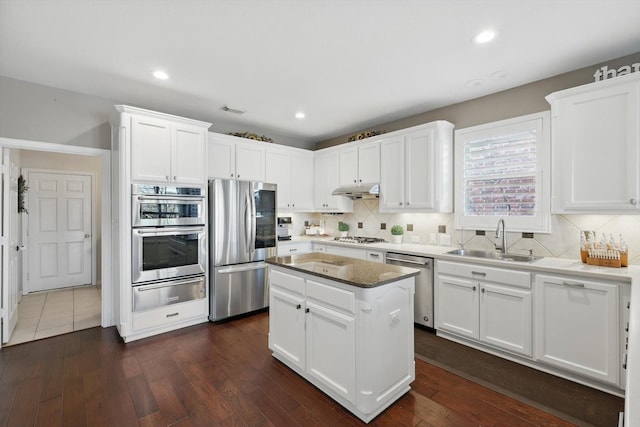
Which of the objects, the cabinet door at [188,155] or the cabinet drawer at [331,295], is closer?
the cabinet drawer at [331,295]

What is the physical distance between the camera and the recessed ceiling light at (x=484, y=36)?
86.6 inches

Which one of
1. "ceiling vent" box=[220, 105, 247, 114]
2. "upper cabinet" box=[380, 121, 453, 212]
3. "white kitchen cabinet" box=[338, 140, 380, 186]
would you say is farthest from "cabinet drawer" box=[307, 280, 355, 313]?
"ceiling vent" box=[220, 105, 247, 114]

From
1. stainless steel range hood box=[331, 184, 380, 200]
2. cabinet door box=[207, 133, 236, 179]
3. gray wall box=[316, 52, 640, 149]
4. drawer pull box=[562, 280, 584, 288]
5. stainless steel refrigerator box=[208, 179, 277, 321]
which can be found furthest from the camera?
stainless steel range hood box=[331, 184, 380, 200]

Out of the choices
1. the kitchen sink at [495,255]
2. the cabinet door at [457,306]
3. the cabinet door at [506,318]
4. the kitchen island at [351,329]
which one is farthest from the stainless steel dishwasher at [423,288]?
the kitchen island at [351,329]

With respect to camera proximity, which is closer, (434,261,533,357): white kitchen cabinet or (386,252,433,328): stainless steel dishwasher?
(434,261,533,357): white kitchen cabinet

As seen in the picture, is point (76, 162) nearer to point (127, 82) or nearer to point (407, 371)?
point (127, 82)

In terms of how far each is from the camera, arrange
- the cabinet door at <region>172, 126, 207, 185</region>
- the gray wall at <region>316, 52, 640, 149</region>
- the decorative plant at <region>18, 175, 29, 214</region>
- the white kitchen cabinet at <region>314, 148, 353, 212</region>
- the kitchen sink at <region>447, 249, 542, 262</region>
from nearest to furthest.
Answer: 1. the gray wall at <region>316, 52, 640, 149</region>
2. the kitchen sink at <region>447, 249, 542, 262</region>
3. the cabinet door at <region>172, 126, 207, 185</region>
4. the decorative plant at <region>18, 175, 29, 214</region>
5. the white kitchen cabinet at <region>314, 148, 353, 212</region>

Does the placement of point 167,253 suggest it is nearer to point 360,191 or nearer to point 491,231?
point 360,191

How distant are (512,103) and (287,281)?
9.76 ft

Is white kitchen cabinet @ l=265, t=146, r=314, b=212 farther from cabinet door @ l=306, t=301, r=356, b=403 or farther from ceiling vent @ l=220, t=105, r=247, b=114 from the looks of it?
cabinet door @ l=306, t=301, r=356, b=403

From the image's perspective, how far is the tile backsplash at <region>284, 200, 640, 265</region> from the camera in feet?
8.43

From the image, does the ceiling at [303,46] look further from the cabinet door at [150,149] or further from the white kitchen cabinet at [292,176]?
the white kitchen cabinet at [292,176]

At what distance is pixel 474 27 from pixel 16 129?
14.0ft

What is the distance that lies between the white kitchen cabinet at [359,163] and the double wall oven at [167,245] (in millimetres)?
2125
